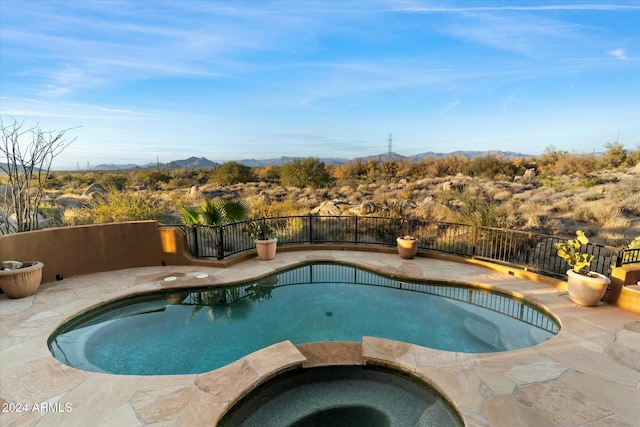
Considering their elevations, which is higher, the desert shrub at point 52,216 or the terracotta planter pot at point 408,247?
the desert shrub at point 52,216

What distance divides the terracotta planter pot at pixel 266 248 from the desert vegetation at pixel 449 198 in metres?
2.71

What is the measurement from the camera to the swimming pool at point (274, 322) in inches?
161

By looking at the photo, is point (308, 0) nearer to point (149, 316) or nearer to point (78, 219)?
point (149, 316)

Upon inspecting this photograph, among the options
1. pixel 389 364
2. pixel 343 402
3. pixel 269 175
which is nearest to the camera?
pixel 343 402

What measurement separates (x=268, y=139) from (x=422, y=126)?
1328cm

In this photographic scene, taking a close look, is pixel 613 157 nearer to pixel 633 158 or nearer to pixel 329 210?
pixel 633 158

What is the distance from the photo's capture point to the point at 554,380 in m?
3.34

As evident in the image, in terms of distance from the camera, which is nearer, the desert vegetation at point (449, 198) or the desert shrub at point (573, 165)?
the desert vegetation at point (449, 198)

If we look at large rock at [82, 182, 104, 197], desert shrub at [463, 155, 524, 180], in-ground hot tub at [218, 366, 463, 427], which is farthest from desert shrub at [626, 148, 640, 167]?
large rock at [82, 182, 104, 197]

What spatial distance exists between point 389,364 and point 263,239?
496 cm

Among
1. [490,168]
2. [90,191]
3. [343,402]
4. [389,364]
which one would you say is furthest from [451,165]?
[343,402]

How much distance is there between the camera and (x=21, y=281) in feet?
17.5

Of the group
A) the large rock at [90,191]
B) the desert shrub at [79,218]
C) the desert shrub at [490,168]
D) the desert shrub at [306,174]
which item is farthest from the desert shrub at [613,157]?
the large rock at [90,191]

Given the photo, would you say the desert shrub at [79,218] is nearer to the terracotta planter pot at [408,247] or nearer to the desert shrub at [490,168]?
the terracotta planter pot at [408,247]
